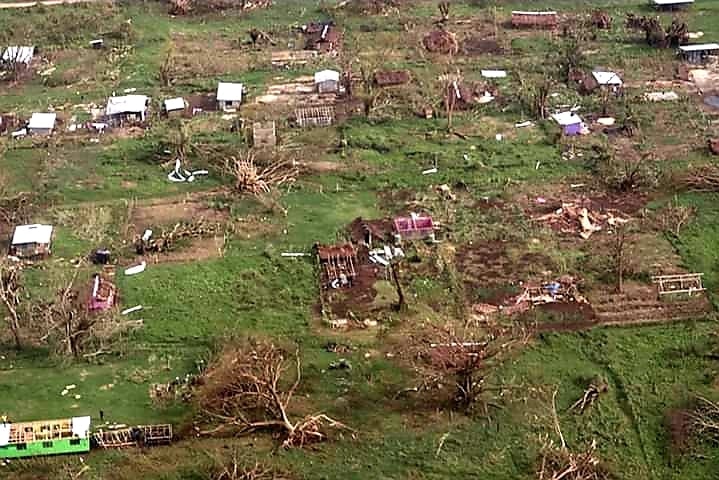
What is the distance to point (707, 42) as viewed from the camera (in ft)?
110

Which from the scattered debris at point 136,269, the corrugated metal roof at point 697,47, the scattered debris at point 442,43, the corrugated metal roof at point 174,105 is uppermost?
the corrugated metal roof at point 697,47

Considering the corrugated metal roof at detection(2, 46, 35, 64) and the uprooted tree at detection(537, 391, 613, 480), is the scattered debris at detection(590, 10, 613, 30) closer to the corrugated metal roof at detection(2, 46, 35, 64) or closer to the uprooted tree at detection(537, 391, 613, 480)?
the corrugated metal roof at detection(2, 46, 35, 64)

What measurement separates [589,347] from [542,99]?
10.6 m

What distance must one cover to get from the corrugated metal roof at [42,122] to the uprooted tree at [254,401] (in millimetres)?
12274

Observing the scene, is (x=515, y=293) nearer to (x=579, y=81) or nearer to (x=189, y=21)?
(x=579, y=81)

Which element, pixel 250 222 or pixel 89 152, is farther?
pixel 89 152

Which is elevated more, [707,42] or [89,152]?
[707,42]

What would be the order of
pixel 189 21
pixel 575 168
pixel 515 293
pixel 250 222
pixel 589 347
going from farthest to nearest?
pixel 189 21 → pixel 575 168 → pixel 250 222 → pixel 515 293 → pixel 589 347

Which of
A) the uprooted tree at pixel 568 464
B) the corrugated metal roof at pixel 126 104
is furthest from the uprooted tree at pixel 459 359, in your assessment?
the corrugated metal roof at pixel 126 104

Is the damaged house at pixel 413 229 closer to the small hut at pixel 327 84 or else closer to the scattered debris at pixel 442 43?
the small hut at pixel 327 84

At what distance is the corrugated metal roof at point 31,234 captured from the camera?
2381 cm

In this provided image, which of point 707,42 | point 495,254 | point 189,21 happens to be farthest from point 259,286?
point 707,42

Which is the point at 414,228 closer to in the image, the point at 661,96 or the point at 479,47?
the point at 661,96

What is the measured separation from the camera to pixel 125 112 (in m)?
29.5
